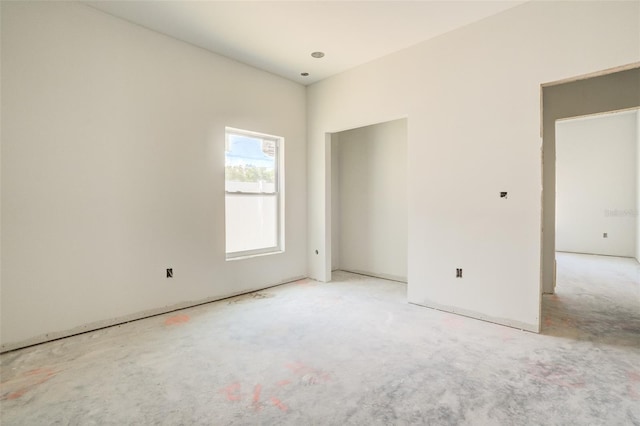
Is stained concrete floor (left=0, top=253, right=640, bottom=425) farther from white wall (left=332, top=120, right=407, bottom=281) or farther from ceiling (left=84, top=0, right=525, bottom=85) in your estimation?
ceiling (left=84, top=0, right=525, bottom=85)

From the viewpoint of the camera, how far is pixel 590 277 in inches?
203

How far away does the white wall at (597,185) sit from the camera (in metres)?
7.12

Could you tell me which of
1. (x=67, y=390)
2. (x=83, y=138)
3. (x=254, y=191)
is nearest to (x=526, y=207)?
(x=254, y=191)

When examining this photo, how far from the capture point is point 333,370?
2.28 m

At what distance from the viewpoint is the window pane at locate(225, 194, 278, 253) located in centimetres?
425

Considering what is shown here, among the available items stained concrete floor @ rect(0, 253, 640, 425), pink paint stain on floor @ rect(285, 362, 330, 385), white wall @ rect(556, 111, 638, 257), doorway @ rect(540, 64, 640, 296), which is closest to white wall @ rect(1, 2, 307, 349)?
stained concrete floor @ rect(0, 253, 640, 425)

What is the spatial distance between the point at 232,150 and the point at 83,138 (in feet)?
5.46

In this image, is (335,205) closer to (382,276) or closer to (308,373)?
(382,276)

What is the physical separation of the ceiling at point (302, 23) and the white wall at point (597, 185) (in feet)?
19.7

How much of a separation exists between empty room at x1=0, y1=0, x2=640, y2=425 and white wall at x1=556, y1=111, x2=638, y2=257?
369cm

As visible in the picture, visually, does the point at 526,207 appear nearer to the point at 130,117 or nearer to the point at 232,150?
the point at 232,150

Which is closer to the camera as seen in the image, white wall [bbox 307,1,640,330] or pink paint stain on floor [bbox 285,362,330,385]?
pink paint stain on floor [bbox 285,362,330,385]

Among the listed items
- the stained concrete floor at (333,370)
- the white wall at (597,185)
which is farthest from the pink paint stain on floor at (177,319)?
the white wall at (597,185)

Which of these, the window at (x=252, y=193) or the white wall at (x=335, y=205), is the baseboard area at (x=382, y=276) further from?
the window at (x=252, y=193)
